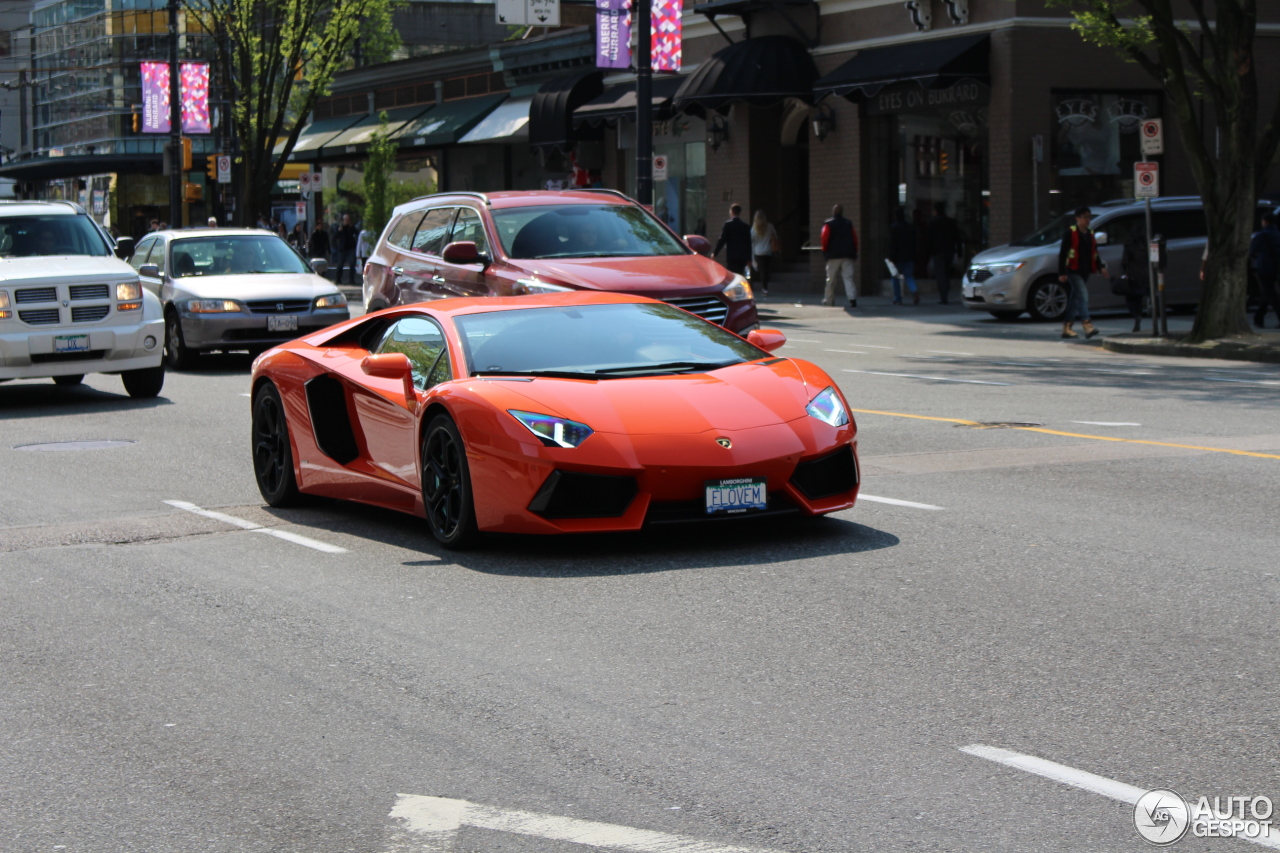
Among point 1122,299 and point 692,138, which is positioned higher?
point 692,138

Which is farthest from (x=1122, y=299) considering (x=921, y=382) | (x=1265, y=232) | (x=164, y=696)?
(x=164, y=696)

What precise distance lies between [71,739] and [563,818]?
186cm

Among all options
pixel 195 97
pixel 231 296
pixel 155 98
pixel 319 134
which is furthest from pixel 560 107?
pixel 231 296

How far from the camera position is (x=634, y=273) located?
1548 cm

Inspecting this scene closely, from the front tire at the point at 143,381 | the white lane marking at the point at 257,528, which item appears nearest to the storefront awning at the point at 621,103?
the front tire at the point at 143,381

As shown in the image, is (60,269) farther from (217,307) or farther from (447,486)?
(447,486)

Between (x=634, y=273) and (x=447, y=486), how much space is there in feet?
23.7

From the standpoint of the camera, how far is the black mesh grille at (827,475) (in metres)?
8.47

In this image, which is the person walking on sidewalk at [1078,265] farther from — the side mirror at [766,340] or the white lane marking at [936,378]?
the side mirror at [766,340]

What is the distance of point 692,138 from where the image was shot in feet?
135

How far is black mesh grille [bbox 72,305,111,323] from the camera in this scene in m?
16.7

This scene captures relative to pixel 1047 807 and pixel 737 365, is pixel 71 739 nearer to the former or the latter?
pixel 1047 807

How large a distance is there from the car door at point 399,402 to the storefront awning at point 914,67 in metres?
22.9

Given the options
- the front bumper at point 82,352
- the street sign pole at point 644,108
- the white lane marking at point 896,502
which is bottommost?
the white lane marking at point 896,502
